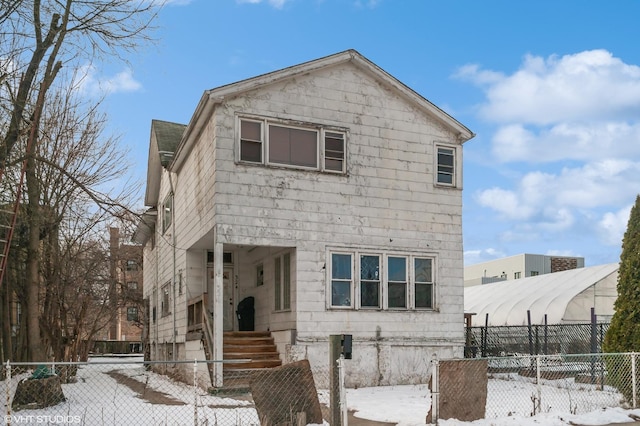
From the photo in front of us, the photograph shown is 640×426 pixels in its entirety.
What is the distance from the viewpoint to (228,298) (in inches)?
806

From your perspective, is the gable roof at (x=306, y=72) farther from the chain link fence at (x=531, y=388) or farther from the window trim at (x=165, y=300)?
the chain link fence at (x=531, y=388)

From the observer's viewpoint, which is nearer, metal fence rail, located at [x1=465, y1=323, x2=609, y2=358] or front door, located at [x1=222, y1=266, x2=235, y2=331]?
metal fence rail, located at [x1=465, y1=323, x2=609, y2=358]

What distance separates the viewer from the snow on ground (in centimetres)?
1077

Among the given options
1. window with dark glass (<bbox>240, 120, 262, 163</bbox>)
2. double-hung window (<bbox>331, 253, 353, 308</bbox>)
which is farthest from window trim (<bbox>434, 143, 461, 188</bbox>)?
window with dark glass (<bbox>240, 120, 262, 163</bbox>)

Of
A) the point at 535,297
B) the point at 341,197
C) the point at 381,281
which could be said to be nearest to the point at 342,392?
the point at 381,281

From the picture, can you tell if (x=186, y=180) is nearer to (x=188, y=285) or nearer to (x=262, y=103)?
(x=188, y=285)

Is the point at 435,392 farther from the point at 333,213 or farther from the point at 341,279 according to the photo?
the point at 333,213

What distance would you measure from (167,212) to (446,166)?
1069cm

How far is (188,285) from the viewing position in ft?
64.7

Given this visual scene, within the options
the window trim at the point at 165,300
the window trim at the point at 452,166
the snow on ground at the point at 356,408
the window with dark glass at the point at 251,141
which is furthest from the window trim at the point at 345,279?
the window trim at the point at 165,300

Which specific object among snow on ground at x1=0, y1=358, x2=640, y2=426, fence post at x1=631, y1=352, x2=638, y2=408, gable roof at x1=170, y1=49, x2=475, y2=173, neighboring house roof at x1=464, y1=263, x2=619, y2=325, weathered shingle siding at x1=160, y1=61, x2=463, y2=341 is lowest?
snow on ground at x1=0, y1=358, x2=640, y2=426

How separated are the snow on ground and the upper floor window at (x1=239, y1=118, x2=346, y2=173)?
5.89 metres

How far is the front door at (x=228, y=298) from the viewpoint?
2014cm

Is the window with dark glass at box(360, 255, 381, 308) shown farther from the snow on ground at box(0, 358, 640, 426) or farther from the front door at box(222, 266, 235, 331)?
the front door at box(222, 266, 235, 331)
